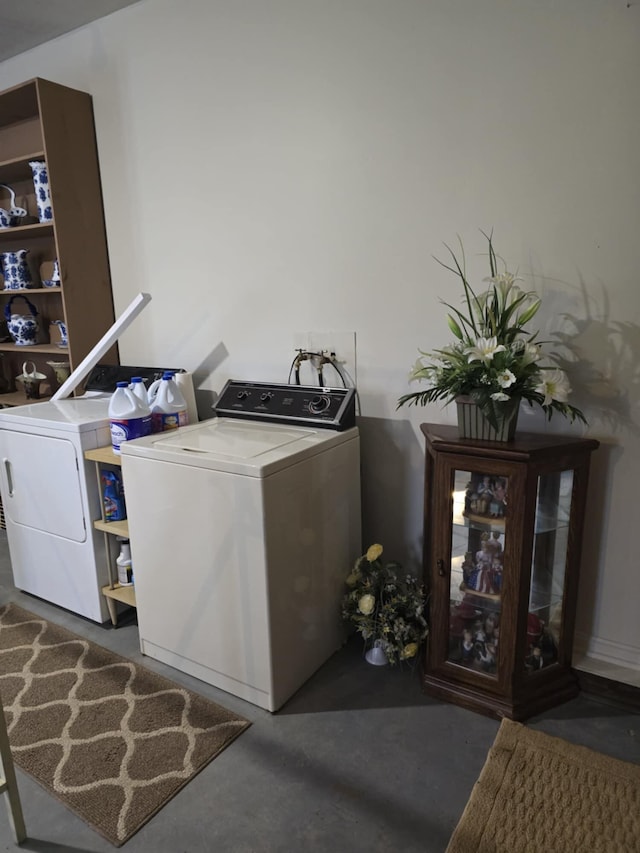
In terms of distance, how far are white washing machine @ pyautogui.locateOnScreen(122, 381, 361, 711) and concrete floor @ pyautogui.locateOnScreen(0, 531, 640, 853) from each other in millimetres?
150

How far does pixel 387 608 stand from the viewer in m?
1.95

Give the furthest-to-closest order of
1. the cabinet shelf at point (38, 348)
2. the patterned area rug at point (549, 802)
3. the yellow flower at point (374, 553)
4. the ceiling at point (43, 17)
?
the cabinet shelf at point (38, 348), the ceiling at point (43, 17), the yellow flower at point (374, 553), the patterned area rug at point (549, 802)

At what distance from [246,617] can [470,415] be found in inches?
37.7

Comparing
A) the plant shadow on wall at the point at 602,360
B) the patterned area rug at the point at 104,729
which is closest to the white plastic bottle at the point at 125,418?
the patterned area rug at the point at 104,729

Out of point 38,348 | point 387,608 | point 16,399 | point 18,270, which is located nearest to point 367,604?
point 387,608

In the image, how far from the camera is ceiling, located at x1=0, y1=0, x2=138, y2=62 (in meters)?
2.51

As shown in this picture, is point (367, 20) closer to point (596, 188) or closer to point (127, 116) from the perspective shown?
point (596, 188)

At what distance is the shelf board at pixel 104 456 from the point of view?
2.06 m

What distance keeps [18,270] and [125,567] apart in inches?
73.7

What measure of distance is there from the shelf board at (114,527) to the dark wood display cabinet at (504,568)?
117cm

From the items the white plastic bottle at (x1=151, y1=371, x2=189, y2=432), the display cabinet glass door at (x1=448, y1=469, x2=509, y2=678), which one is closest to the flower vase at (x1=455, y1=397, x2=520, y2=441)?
the display cabinet glass door at (x1=448, y1=469, x2=509, y2=678)

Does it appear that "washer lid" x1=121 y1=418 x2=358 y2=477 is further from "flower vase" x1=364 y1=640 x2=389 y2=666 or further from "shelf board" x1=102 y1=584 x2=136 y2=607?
"flower vase" x1=364 y1=640 x2=389 y2=666

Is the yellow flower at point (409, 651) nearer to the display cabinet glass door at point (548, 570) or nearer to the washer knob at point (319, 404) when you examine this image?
the display cabinet glass door at point (548, 570)

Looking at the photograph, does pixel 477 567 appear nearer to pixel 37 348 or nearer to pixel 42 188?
pixel 37 348
